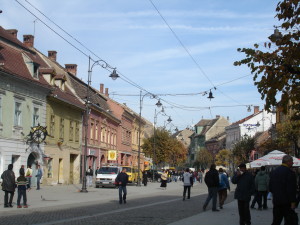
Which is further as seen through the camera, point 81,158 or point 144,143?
point 144,143

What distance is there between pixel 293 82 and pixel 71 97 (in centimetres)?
3469

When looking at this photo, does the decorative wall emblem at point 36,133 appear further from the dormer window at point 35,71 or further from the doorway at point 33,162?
the dormer window at point 35,71

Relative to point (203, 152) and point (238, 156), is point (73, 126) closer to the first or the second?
point (238, 156)

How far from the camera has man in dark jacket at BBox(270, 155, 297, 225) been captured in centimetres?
891

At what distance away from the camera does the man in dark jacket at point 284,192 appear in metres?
8.91

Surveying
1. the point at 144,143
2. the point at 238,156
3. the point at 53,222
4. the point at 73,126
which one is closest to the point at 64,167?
the point at 73,126

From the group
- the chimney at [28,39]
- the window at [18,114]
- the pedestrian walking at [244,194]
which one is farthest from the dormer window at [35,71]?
the pedestrian walking at [244,194]

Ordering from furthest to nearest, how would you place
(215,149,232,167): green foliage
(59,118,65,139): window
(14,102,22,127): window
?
(215,149,232,167): green foliage, (59,118,65,139): window, (14,102,22,127): window

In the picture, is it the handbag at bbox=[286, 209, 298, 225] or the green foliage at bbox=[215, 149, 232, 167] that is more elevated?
the green foliage at bbox=[215, 149, 232, 167]

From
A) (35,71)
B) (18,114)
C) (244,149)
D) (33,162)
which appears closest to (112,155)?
(33,162)

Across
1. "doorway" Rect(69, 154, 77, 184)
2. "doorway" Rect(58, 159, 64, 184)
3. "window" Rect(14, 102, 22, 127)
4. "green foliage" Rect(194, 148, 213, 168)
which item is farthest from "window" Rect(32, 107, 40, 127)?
"green foliage" Rect(194, 148, 213, 168)

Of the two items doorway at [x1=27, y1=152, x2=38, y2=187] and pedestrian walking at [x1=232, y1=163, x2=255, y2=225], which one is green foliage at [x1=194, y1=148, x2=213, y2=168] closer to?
doorway at [x1=27, y1=152, x2=38, y2=187]

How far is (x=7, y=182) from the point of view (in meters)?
17.4

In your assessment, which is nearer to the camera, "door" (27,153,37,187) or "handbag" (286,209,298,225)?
"handbag" (286,209,298,225)
